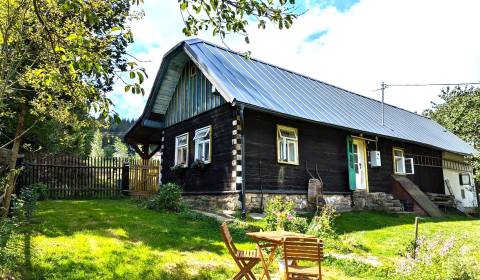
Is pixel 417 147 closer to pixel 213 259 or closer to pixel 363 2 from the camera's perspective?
pixel 363 2

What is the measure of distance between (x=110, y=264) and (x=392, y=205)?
12.4m

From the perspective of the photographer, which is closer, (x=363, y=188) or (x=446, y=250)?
(x=446, y=250)

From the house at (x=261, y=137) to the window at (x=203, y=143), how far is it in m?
0.04

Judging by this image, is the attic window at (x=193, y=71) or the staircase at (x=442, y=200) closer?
the attic window at (x=193, y=71)

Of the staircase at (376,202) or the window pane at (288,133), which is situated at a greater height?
the window pane at (288,133)

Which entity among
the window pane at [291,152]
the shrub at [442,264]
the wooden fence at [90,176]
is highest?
the window pane at [291,152]

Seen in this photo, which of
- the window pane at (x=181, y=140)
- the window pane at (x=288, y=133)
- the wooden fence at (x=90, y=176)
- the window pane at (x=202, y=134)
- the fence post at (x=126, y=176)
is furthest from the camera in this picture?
the fence post at (x=126, y=176)

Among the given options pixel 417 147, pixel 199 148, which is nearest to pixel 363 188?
pixel 417 147

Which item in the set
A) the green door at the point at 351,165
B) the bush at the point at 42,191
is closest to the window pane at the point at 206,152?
the bush at the point at 42,191

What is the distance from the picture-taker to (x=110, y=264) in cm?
586

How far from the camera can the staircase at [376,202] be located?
14523 mm

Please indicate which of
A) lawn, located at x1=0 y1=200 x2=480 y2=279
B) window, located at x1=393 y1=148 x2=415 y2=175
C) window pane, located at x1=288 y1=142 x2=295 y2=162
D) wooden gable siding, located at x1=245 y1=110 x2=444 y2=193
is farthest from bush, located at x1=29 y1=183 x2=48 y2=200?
window, located at x1=393 y1=148 x2=415 y2=175

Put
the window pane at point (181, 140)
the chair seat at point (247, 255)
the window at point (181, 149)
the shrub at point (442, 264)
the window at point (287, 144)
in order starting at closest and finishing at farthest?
the chair seat at point (247, 255)
the shrub at point (442, 264)
the window at point (287, 144)
the window at point (181, 149)
the window pane at point (181, 140)

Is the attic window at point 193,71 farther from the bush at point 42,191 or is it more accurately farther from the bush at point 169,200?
the bush at point 42,191
